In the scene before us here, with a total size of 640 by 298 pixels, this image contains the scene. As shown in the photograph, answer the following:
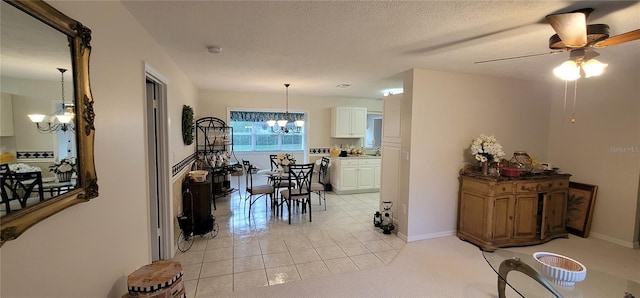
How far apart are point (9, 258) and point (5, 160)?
0.35 metres

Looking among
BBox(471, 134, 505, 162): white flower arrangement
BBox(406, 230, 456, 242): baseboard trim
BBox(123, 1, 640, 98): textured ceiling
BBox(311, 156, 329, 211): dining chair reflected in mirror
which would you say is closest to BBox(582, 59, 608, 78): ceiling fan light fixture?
BBox(123, 1, 640, 98): textured ceiling

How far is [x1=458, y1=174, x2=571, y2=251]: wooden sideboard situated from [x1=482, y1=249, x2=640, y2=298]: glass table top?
1153 millimetres

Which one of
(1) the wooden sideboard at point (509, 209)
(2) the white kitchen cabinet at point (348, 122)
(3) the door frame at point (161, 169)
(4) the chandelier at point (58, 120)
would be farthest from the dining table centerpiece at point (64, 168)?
(2) the white kitchen cabinet at point (348, 122)

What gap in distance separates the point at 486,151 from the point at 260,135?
5.47 metres

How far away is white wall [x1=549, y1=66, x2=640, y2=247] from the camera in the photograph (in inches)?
139

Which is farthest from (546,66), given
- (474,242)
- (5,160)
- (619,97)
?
(5,160)

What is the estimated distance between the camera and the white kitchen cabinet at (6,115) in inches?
33.5

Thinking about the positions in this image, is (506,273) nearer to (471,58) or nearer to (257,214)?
(471,58)

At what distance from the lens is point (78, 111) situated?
4.07 feet

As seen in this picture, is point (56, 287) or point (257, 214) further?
point (257, 214)

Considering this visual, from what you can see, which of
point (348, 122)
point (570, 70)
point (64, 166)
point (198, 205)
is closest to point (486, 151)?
point (570, 70)

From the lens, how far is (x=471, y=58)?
292 cm

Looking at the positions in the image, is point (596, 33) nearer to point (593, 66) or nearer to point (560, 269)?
point (593, 66)

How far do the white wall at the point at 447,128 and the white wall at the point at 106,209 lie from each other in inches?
118
